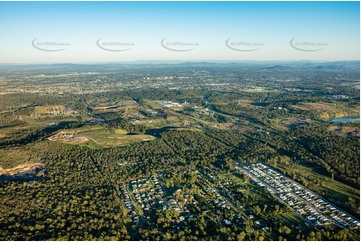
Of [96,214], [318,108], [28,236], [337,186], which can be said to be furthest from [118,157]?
[318,108]

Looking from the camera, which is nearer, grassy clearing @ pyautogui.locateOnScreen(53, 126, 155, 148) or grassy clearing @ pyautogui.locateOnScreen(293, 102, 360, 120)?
grassy clearing @ pyautogui.locateOnScreen(53, 126, 155, 148)

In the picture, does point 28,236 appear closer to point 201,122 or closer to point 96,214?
point 96,214

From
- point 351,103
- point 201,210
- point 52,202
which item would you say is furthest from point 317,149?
point 351,103

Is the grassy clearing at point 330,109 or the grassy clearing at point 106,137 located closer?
the grassy clearing at point 106,137

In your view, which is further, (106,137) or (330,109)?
(330,109)

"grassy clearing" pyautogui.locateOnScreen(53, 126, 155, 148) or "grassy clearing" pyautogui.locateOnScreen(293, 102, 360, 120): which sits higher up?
"grassy clearing" pyautogui.locateOnScreen(53, 126, 155, 148)

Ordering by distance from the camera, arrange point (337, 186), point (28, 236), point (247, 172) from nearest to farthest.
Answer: point (28, 236), point (337, 186), point (247, 172)

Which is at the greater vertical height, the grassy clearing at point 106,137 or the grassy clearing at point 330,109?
the grassy clearing at point 106,137

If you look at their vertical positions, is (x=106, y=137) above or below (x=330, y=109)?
above

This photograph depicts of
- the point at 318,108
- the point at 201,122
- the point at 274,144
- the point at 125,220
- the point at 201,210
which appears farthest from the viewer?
the point at 318,108

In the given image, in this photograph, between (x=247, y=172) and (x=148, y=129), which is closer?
(x=247, y=172)
